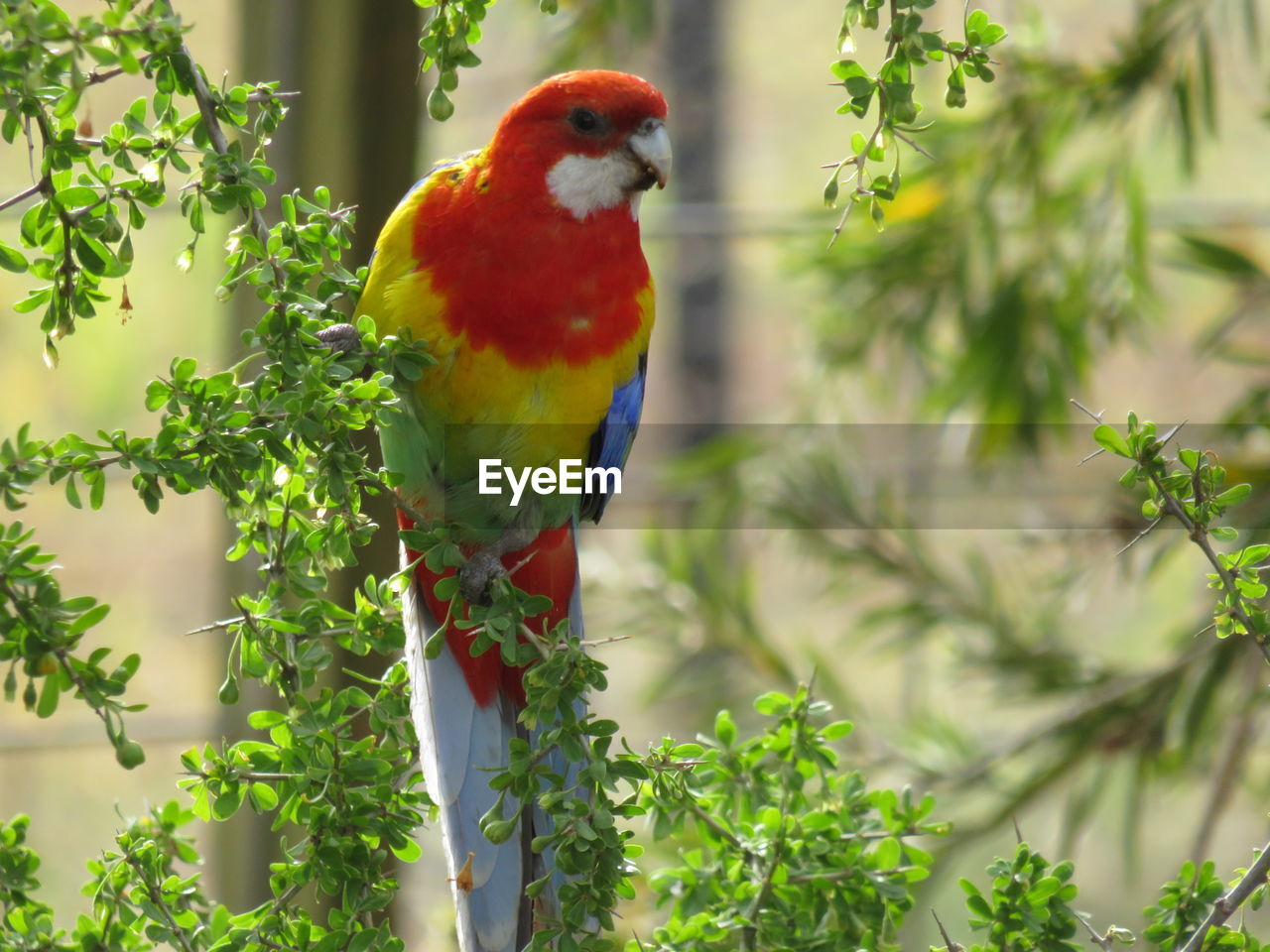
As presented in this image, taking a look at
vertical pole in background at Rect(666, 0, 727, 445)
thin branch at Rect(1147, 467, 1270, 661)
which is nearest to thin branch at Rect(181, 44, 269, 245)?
thin branch at Rect(1147, 467, 1270, 661)

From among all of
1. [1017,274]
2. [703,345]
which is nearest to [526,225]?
[1017,274]

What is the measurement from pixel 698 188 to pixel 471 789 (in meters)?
2.44

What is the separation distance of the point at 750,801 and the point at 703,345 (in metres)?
2.42

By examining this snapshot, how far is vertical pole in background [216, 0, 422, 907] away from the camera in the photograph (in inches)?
69.6

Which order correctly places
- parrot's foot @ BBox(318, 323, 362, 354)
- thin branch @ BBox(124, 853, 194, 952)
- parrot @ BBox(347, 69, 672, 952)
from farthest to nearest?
parrot @ BBox(347, 69, 672, 952)
parrot's foot @ BBox(318, 323, 362, 354)
thin branch @ BBox(124, 853, 194, 952)

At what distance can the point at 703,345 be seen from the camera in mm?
3314

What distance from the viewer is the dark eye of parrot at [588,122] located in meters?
1.17

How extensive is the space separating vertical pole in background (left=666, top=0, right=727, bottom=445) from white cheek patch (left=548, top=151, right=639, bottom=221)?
6.25ft

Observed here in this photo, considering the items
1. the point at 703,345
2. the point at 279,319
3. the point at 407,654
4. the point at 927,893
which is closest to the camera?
the point at 279,319

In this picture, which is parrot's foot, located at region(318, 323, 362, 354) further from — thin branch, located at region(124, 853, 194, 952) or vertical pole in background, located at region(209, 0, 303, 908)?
vertical pole in background, located at region(209, 0, 303, 908)

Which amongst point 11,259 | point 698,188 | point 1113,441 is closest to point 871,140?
point 1113,441

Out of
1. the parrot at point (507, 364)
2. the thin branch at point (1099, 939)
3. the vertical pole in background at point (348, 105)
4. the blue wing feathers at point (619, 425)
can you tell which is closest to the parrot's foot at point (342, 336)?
the parrot at point (507, 364)

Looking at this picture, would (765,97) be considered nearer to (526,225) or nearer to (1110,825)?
(1110,825)

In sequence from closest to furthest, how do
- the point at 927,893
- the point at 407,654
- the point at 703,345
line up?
the point at 407,654, the point at 927,893, the point at 703,345
